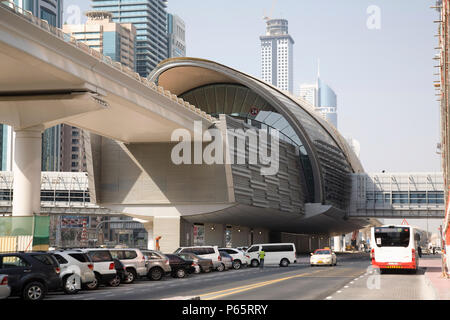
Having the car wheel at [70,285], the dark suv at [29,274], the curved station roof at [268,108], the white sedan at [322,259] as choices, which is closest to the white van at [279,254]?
the white sedan at [322,259]

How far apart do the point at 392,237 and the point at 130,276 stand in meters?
15.8

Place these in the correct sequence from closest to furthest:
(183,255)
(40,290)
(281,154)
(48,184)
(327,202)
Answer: (40,290)
(183,255)
(281,154)
(327,202)
(48,184)

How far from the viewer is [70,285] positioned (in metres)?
29.6

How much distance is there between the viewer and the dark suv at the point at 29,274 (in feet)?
82.8

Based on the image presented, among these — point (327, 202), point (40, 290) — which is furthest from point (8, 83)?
point (327, 202)

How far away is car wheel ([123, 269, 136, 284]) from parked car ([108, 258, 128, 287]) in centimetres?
18

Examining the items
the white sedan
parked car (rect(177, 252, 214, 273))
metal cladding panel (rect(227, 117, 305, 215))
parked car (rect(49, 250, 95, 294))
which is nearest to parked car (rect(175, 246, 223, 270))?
parked car (rect(177, 252, 214, 273))

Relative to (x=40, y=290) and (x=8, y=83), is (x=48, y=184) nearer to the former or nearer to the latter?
(x=8, y=83)

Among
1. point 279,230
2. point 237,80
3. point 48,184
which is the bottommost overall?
point 279,230

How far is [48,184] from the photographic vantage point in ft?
359

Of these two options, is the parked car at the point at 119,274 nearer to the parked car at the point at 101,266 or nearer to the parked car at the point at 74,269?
the parked car at the point at 101,266

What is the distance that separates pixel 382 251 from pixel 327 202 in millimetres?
57260

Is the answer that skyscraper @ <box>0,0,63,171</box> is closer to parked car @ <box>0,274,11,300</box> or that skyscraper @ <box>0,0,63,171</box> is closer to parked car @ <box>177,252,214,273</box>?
parked car @ <box>177,252,214,273</box>

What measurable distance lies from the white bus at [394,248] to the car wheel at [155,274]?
12512 millimetres
